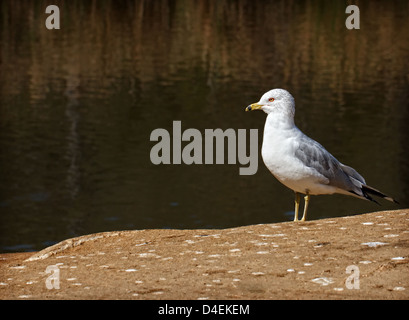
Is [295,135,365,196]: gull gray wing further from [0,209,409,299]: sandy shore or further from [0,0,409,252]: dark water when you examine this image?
[0,0,409,252]: dark water

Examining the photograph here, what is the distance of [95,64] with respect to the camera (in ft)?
185

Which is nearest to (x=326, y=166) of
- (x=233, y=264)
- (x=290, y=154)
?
(x=290, y=154)

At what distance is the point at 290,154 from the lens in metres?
11.3

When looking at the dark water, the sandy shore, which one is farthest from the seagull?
the dark water

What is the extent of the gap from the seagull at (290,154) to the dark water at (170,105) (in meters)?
18.2

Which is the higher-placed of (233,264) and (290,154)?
(290,154)

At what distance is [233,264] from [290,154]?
223cm

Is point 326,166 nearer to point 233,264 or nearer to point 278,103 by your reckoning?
point 278,103

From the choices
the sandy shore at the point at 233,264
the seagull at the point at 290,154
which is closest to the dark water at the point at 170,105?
the sandy shore at the point at 233,264

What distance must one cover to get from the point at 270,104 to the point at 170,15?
64.6 m

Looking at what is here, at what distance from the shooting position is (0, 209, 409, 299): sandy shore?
343 inches

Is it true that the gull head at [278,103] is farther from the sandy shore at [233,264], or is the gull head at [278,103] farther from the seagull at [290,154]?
the sandy shore at [233,264]

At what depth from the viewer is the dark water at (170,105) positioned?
108 ft

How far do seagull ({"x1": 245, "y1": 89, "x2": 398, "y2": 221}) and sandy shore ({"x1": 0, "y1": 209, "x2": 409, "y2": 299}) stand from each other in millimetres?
613
